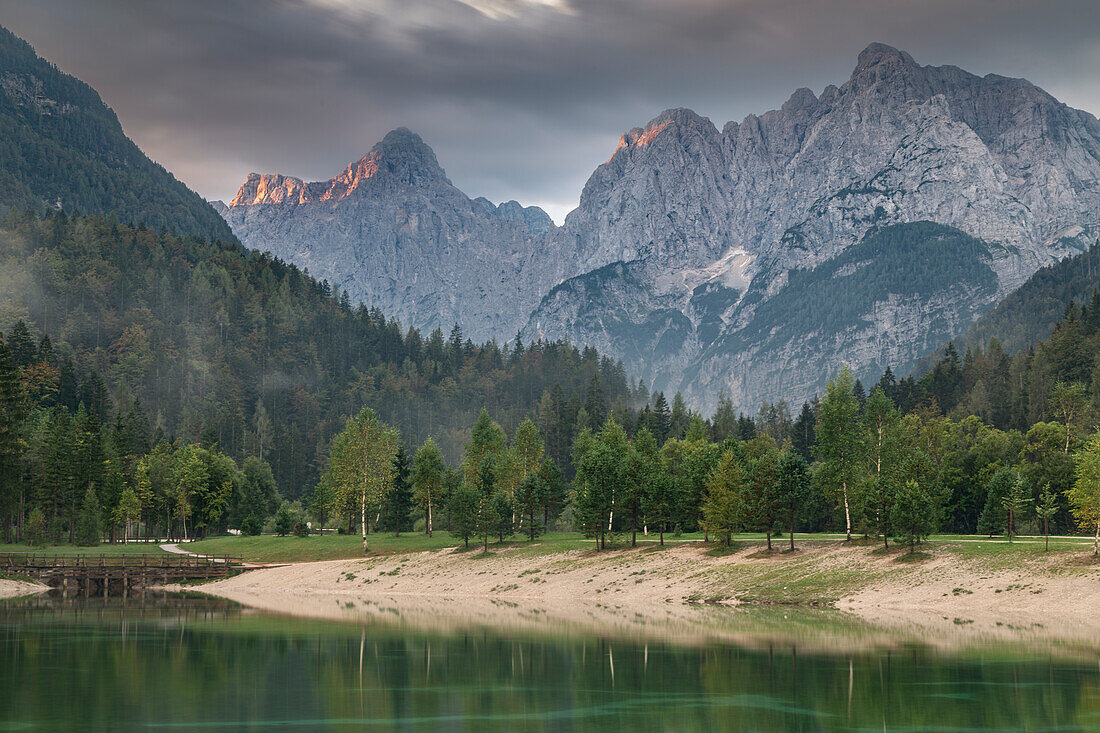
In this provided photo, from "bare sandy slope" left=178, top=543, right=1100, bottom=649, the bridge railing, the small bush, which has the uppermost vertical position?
the small bush

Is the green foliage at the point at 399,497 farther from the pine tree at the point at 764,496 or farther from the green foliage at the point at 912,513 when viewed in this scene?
the green foliage at the point at 912,513

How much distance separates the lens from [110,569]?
108 m

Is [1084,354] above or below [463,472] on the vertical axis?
above

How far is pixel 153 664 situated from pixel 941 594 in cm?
5713

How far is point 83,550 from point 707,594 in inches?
3203

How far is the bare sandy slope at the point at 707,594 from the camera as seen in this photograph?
63844 millimetres

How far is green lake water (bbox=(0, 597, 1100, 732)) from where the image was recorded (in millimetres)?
35938

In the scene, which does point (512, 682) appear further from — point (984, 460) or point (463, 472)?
point (463, 472)

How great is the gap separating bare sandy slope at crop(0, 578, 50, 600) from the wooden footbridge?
7.45 ft

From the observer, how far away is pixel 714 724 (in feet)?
117

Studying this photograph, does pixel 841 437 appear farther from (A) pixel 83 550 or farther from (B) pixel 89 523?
(B) pixel 89 523

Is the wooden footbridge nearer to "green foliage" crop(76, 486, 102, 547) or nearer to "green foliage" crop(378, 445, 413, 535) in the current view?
"green foliage" crop(76, 486, 102, 547)

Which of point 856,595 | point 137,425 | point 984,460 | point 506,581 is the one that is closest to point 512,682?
point 856,595

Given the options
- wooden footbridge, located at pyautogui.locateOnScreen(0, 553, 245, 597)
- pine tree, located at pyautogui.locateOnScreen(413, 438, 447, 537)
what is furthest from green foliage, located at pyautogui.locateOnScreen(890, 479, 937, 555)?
wooden footbridge, located at pyautogui.locateOnScreen(0, 553, 245, 597)
